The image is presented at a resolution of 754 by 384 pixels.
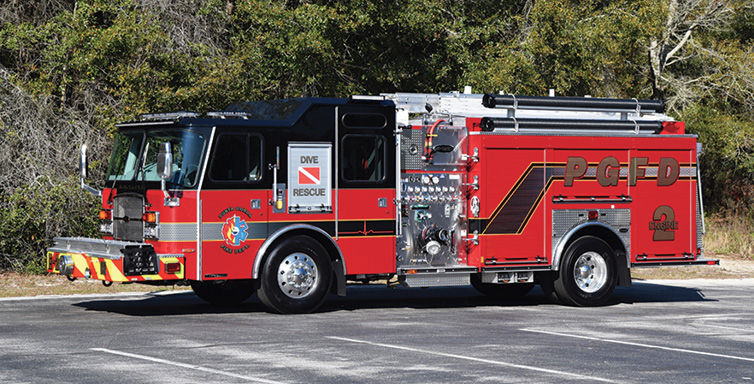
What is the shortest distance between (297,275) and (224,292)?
185cm

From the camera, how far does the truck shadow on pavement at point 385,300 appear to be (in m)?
14.5

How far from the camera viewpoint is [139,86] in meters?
19.1

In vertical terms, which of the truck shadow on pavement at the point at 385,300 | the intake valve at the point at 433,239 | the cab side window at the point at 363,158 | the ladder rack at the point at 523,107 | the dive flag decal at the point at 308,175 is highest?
the ladder rack at the point at 523,107

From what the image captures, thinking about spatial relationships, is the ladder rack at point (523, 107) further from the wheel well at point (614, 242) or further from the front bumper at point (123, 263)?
the front bumper at point (123, 263)

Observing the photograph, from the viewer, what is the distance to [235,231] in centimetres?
1329

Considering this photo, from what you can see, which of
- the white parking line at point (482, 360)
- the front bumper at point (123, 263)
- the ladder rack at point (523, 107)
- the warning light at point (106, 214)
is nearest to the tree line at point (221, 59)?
the warning light at point (106, 214)

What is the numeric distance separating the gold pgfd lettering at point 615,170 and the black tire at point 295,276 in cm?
381

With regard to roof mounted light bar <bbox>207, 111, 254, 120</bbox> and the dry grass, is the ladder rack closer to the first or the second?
roof mounted light bar <bbox>207, 111, 254, 120</bbox>

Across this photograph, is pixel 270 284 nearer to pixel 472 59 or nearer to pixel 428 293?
pixel 428 293

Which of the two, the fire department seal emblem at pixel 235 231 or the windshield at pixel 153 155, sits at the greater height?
the windshield at pixel 153 155

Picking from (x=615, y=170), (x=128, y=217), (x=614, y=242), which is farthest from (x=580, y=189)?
(x=128, y=217)

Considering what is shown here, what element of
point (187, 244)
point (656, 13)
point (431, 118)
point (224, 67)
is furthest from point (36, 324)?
point (656, 13)

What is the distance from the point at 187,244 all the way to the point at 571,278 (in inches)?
216

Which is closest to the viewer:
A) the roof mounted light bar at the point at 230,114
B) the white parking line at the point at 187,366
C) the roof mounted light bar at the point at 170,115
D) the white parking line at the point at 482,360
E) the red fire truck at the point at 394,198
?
the white parking line at the point at 187,366
